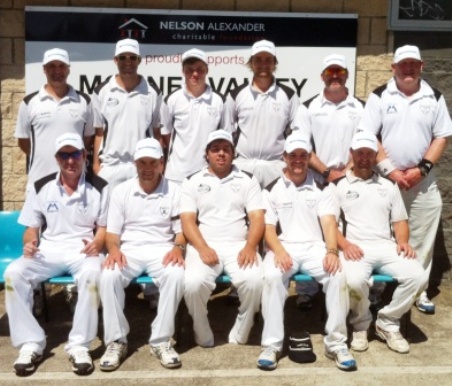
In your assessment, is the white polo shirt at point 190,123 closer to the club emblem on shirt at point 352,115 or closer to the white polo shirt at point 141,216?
the white polo shirt at point 141,216

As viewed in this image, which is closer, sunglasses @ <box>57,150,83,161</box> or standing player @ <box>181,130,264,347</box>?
standing player @ <box>181,130,264,347</box>

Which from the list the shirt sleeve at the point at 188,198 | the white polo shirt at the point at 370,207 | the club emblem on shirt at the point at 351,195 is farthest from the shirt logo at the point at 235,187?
the club emblem on shirt at the point at 351,195

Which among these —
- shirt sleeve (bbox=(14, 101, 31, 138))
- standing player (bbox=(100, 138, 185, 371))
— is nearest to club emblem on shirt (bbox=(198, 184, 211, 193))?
standing player (bbox=(100, 138, 185, 371))

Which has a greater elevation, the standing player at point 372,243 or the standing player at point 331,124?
the standing player at point 331,124

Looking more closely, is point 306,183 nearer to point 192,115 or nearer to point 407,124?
point 407,124

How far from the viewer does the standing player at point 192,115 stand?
19.3ft

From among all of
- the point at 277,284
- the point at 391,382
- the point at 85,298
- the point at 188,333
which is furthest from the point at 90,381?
the point at 391,382

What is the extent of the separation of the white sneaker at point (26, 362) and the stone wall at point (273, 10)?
2.26 m

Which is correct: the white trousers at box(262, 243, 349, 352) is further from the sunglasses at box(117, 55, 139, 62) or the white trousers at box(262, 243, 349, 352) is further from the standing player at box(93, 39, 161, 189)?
the sunglasses at box(117, 55, 139, 62)

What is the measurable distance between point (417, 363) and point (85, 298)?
88.6 inches

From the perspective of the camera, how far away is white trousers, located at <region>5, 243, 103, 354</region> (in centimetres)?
498

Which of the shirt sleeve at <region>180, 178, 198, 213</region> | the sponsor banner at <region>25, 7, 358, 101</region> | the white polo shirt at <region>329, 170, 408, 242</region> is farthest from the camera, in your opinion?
the sponsor banner at <region>25, 7, 358, 101</region>

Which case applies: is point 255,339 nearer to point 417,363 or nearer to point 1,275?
point 417,363

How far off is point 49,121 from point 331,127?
7.05ft
